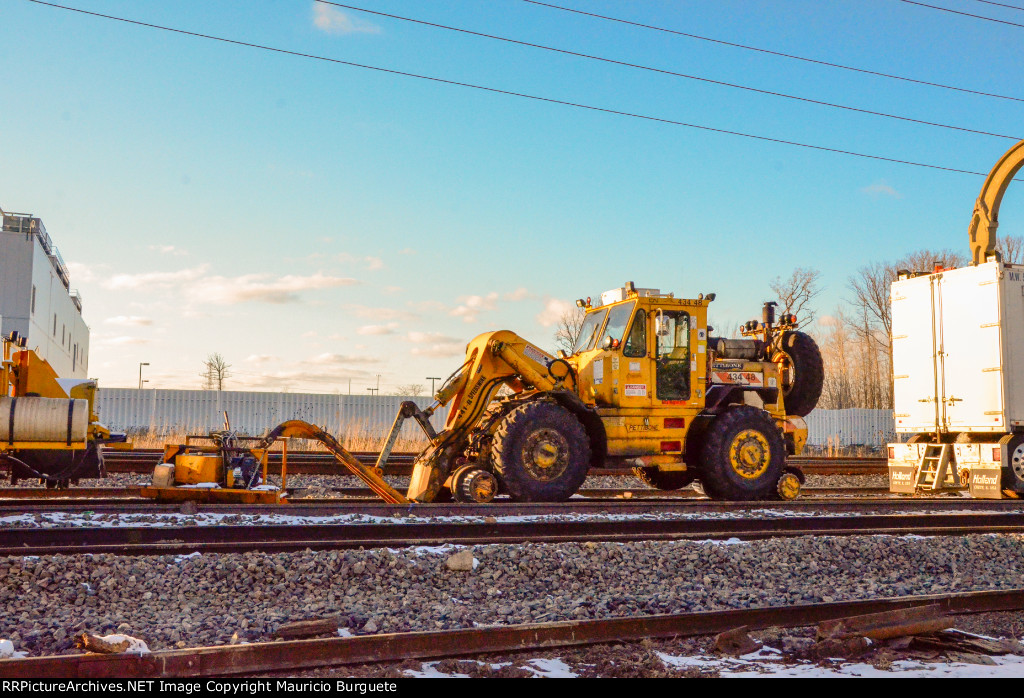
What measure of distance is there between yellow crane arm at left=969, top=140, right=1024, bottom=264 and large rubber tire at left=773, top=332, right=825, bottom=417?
6430 mm

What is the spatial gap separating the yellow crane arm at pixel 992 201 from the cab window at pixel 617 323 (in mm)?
9596

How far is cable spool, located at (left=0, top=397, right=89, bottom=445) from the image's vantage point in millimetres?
10445

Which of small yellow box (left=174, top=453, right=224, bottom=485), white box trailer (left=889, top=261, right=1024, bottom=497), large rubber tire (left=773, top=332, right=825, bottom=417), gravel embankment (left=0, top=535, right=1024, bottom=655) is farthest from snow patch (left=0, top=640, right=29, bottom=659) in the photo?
white box trailer (left=889, top=261, right=1024, bottom=497)

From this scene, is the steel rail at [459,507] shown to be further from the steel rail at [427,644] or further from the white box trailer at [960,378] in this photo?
the steel rail at [427,644]

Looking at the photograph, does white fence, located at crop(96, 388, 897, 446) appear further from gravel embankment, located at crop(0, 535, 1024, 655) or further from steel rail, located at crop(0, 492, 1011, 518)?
gravel embankment, located at crop(0, 535, 1024, 655)

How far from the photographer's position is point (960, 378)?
49.1 ft

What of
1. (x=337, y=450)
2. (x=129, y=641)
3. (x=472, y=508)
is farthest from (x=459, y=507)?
(x=129, y=641)

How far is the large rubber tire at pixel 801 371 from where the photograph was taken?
1353 cm

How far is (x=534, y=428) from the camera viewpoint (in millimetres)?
11094

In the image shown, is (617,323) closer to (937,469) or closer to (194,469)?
(194,469)

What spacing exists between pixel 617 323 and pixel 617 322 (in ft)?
0.05
